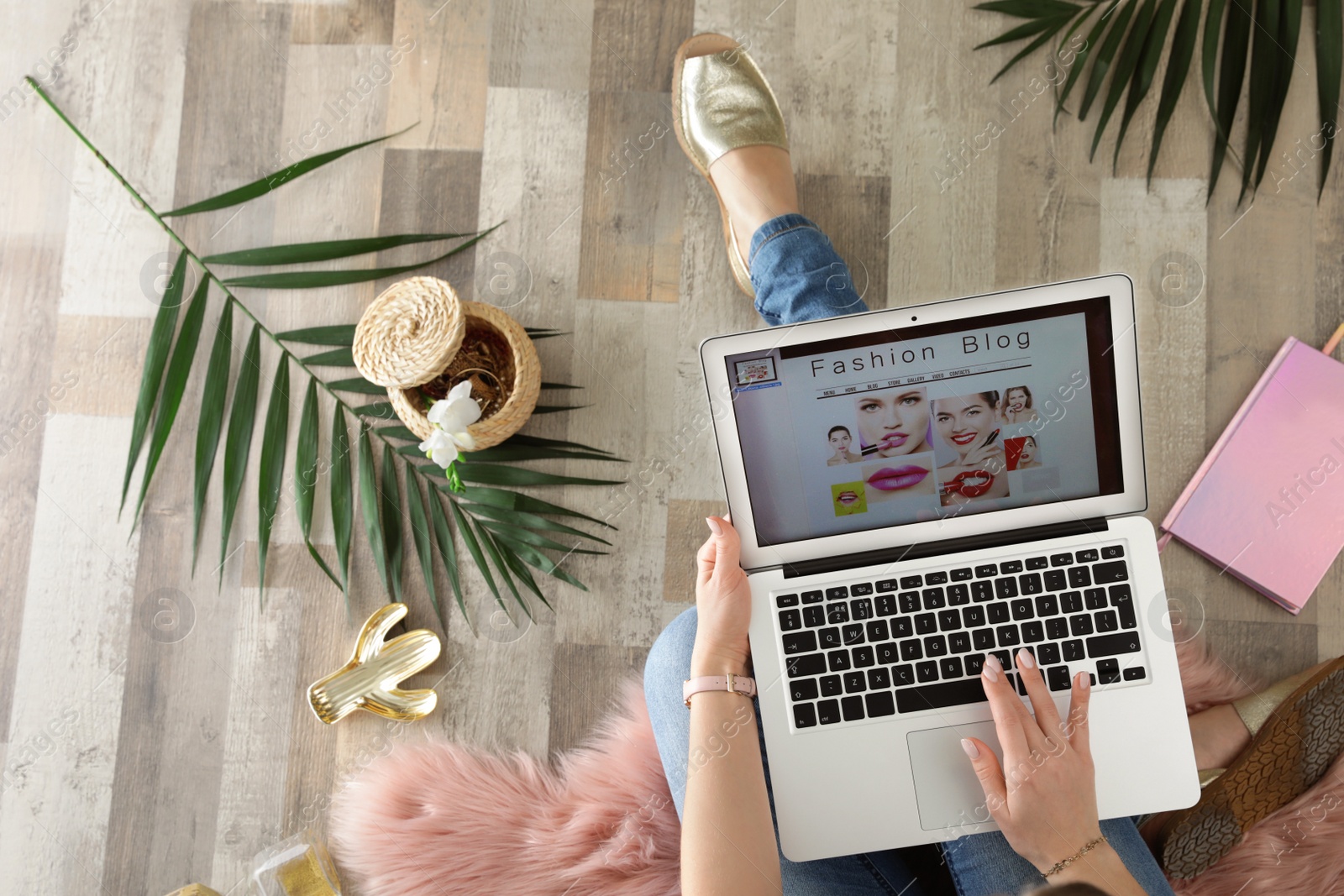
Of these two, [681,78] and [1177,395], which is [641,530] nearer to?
[681,78]

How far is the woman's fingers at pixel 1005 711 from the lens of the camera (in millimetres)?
Answer: 770

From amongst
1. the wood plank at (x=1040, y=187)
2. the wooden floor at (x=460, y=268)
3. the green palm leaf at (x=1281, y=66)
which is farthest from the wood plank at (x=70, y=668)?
the green palm leaf at (x=1281, y=66)

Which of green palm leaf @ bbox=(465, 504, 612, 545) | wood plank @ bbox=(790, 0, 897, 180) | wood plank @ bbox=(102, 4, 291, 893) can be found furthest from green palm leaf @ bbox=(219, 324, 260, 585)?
wood plank @ bbox=(790, 0, 897, 180)

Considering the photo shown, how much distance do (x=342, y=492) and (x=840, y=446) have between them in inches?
28.9

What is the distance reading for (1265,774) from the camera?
3.24ft

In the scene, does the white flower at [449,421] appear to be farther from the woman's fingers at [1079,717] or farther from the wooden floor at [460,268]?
the woman's fingers at [1079,717]

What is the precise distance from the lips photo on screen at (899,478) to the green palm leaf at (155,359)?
1.02 metres

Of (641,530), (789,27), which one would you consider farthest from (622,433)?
(789,27)

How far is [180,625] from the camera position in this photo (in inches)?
45.6

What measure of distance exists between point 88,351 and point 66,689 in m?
0.50

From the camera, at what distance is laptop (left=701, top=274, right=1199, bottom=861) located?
0.77 meters

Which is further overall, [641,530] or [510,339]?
[641,530]

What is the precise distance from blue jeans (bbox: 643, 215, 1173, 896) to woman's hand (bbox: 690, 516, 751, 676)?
0.28 feet

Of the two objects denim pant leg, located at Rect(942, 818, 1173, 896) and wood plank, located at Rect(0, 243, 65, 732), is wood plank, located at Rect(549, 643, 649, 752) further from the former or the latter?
wood plank, located at Rect(0, 243, 65, 732)
